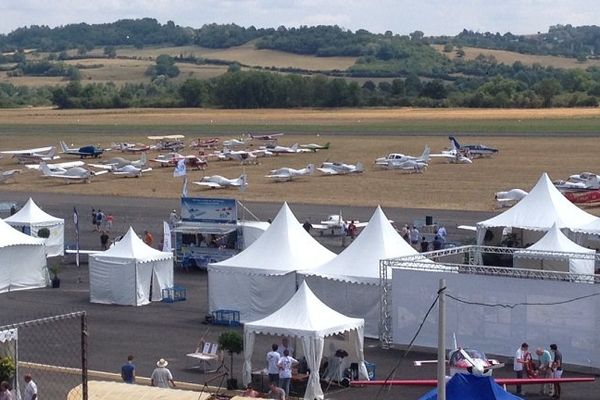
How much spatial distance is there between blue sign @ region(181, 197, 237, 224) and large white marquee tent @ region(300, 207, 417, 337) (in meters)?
8.76

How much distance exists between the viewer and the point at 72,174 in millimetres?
67312

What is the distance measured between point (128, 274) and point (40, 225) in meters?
8.64

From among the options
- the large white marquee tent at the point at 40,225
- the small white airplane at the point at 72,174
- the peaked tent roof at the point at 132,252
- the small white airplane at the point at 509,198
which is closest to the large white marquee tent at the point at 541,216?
the peaked tent roof at the point at 132,252

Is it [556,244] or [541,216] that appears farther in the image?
[541,216]

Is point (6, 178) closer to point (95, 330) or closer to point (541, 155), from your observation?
point (541, 155)

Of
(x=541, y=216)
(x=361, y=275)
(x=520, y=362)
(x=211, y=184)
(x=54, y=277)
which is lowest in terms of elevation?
(x=211, y=184)

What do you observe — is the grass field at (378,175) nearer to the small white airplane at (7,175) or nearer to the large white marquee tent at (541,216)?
the small white airplane at (7,175)

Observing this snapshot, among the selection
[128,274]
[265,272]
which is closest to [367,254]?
[265,272]

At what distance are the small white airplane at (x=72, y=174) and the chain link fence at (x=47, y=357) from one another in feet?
127

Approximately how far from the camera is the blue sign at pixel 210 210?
37219 mm

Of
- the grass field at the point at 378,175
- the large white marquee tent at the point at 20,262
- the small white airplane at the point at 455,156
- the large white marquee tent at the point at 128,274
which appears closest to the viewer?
the large white marquee tent at the point at 128,274

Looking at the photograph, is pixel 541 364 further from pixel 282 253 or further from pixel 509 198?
pixel 509 198

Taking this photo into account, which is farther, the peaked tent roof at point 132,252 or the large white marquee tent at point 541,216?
the large white marquee tent at point 541,216

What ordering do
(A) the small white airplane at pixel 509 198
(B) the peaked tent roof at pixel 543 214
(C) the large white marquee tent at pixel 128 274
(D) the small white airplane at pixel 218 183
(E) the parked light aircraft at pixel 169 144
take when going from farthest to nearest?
(E) the parked light aircraft at pixel 169 144 < (D) the small white airplane at pixel 218 183 < (A) the small white airplane at pixel 509 198 < (B) the peaked tent roof at pixel 543 214 < (C) the large white marquee tent at pixel 128 274
